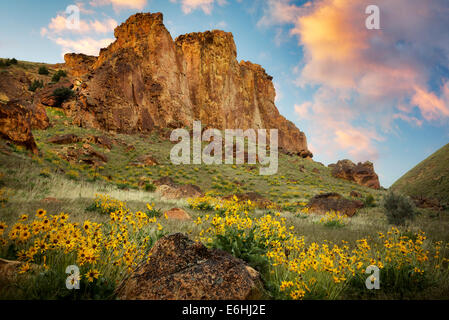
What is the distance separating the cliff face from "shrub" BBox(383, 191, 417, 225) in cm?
3241

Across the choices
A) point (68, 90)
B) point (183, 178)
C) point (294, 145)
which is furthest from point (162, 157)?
point (294, 145)

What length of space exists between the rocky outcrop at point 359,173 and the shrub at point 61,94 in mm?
46963

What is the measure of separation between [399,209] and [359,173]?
31.3m

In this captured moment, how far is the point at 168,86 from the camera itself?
4244 centimetres

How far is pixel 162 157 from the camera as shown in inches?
1107

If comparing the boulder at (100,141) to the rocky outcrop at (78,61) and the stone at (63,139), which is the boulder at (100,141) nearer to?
the stone at (63,139)

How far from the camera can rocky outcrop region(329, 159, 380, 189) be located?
36.2 m

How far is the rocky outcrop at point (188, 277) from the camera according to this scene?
1.84 meters

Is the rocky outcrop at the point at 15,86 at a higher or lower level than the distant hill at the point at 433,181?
higher

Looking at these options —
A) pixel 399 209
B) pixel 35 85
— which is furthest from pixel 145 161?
pixel 35 85

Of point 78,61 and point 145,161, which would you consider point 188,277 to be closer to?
point 145,161
